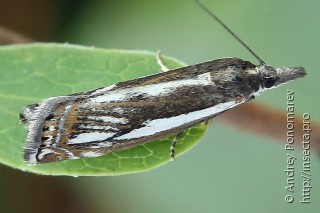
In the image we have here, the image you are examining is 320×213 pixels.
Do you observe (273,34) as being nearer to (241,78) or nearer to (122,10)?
(241,78)

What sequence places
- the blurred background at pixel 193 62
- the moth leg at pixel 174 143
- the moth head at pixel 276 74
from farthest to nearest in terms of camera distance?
the blurred background at pixel 193 62 < the moth head at pixel 276 74 < the moth leg at pixel 174 143

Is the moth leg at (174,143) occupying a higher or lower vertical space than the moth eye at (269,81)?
lower

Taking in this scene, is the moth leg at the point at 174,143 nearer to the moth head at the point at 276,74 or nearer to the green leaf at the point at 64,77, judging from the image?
the green leaf at the point at 64,77

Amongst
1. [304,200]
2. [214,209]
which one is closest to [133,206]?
[214,209]

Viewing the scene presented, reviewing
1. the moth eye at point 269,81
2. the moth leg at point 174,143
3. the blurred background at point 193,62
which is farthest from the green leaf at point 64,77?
the blurred background at point 193,62

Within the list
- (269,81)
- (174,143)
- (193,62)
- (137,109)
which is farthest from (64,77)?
(193,62)

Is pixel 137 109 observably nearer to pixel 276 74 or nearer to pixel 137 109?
pixel 137 109
